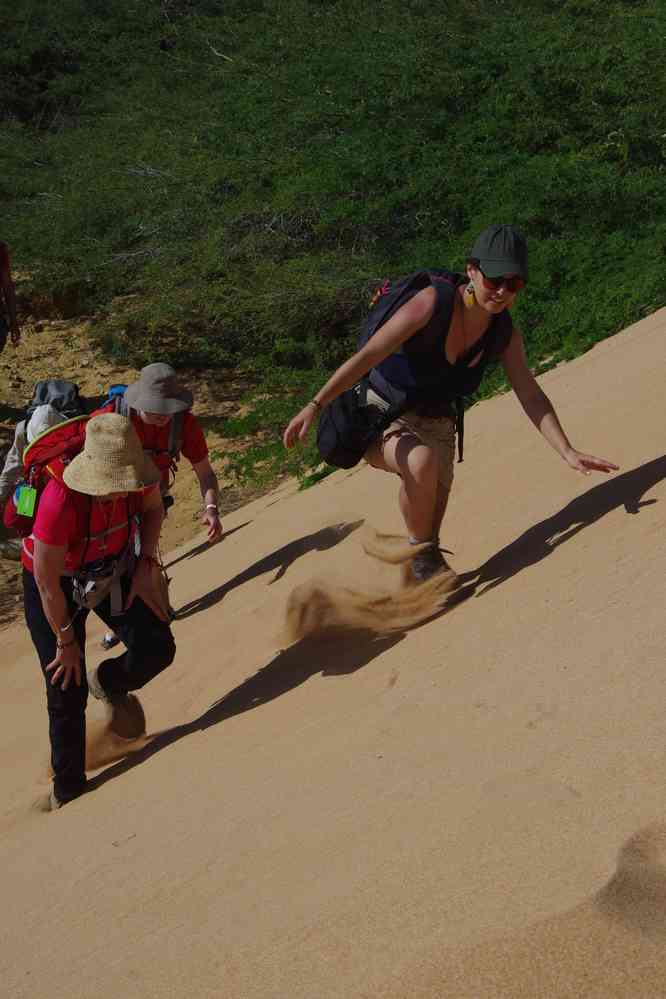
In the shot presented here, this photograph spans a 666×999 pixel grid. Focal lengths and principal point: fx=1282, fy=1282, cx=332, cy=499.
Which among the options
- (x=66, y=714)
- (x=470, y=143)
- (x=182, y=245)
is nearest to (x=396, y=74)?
(x=470, y=143)

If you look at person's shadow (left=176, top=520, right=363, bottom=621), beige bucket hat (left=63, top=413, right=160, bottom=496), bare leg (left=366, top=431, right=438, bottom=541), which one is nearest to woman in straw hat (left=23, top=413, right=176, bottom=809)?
beige bucket hat (left=63, top=413, right=160, bottom=496)

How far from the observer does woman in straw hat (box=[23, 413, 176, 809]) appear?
421cm

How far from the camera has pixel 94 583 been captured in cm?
459

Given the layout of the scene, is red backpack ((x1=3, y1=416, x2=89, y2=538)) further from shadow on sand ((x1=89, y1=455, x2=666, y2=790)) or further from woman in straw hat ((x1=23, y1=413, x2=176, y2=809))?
shadow on sand ((x1=89, y1=455, x2=666, y2=790))

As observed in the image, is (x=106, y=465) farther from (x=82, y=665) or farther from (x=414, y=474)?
(x=414, y=474)

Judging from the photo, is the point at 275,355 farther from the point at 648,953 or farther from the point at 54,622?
the point at 648,953

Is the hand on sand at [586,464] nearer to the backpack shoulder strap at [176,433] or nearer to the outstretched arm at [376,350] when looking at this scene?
the outstretched arm at [376,350]

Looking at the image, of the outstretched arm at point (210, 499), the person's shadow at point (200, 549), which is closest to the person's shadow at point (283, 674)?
the outstretched arm at point (210, 499)

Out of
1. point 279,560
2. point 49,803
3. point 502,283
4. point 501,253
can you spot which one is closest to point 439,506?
point 502,283

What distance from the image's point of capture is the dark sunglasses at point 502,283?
14.4ft

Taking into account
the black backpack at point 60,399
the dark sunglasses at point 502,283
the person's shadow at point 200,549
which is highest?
the dark sunglasses at point 502,283

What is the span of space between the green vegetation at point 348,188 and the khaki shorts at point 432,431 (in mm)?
4501

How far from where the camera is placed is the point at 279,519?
7770 mm

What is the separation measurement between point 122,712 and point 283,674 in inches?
26.1
